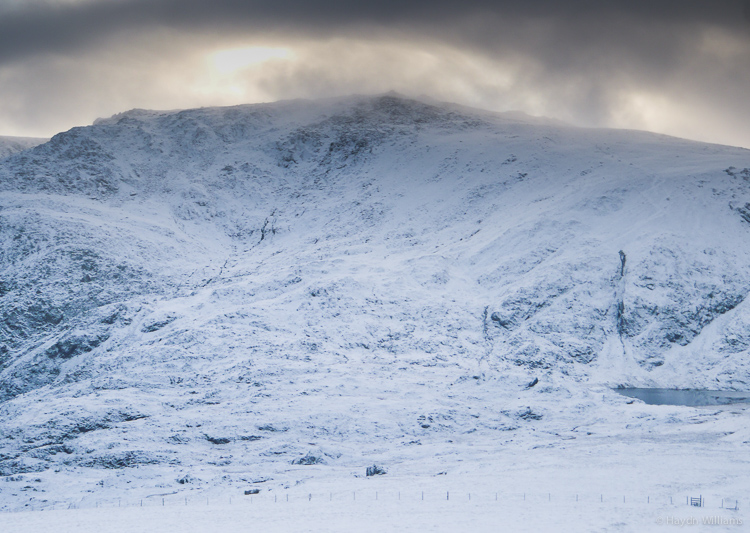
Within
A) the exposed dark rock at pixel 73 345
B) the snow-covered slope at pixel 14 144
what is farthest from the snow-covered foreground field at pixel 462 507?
the snow-covered slope at pixel 14 144

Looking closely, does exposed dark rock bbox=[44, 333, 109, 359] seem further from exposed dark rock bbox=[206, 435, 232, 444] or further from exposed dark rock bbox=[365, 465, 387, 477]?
exposed dark rock bbox=[365, 465, 387, 477]

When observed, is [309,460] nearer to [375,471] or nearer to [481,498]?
[375,471]

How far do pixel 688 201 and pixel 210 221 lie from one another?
70.8m

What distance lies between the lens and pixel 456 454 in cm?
4503

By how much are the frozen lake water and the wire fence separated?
2623 centimetres

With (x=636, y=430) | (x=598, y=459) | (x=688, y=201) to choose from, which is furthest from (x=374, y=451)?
(x=688, y=201)

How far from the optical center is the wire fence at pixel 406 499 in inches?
1222

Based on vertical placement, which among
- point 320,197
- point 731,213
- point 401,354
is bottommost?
point 401,354

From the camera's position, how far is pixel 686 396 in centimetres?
5784

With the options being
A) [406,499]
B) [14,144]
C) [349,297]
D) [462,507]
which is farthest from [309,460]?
[14,144]

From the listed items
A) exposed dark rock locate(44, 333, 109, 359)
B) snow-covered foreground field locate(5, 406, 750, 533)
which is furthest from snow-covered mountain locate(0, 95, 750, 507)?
snow-covered foreground field locate(5, 406, 750, 533)

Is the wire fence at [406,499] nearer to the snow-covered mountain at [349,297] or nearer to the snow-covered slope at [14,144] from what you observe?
the snow-covered mountain at [349,297]

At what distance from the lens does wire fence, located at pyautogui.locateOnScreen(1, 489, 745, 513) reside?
3105 centimetres

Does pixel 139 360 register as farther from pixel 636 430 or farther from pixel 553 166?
pixel 553 166
